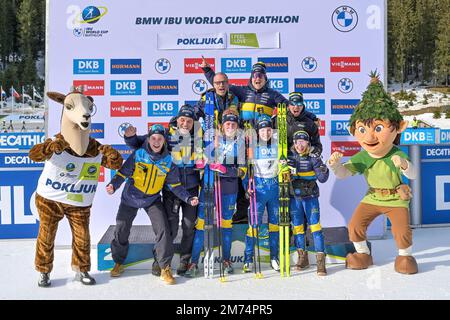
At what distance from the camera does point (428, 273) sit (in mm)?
4551

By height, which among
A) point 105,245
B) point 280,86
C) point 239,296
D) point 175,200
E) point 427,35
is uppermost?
point 427,35

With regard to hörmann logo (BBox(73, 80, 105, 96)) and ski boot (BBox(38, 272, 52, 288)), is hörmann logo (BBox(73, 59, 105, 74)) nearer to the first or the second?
hörmann logo (BBox(73, 80, 105, 96))

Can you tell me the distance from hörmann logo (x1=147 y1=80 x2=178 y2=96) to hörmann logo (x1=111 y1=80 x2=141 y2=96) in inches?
5.0

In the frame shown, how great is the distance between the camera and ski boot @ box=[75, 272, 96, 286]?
4277mm

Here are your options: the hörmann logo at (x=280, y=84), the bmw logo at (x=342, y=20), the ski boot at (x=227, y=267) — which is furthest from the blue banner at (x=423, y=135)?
the ski boot at (x=227, y=267)

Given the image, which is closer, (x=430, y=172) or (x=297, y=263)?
(x=297, y=263)

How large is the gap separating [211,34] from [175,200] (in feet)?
7.12

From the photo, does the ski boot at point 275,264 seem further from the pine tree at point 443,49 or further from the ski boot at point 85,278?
the pine tree at point 443,49

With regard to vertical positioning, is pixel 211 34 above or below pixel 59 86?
above

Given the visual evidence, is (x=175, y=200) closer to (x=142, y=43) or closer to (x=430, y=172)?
(x=142, y=43)

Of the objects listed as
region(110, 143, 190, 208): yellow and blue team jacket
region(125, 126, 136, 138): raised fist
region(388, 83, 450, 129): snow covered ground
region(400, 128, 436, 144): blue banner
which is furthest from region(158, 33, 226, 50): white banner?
region(388, 83, 450, 129): snow covered ground

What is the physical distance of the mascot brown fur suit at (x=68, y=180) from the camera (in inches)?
165
